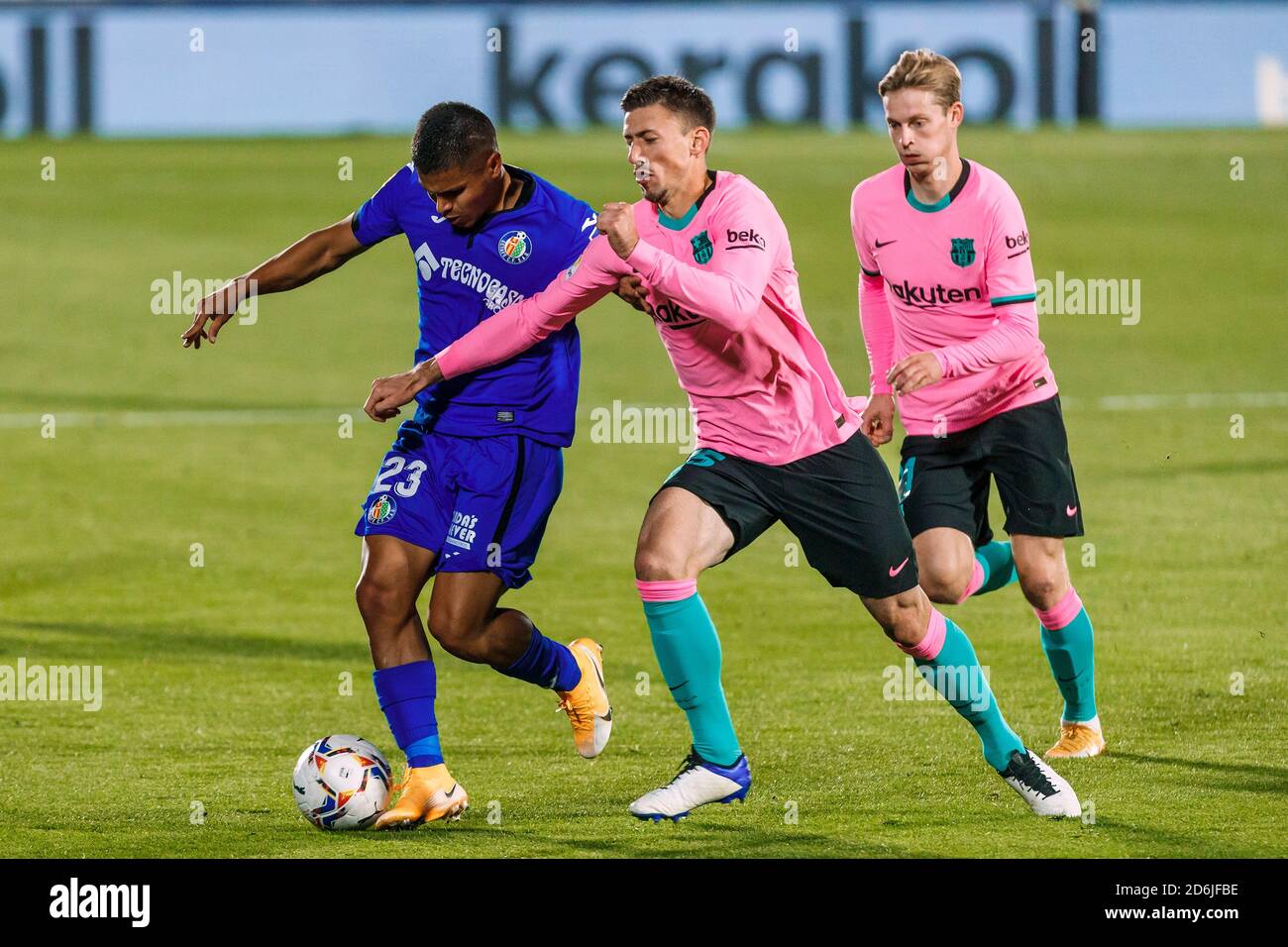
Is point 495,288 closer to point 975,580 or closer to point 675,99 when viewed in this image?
point 675,99

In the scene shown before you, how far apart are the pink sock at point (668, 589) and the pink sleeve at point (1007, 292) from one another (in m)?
1.18

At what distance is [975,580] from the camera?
764 cm

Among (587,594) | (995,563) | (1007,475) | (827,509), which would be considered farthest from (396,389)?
(587,594)

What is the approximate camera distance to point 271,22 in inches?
1325

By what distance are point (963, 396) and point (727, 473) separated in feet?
4.38

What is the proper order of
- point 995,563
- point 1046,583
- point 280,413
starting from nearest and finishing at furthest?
point 1046,583, point 995,563, point 280,413

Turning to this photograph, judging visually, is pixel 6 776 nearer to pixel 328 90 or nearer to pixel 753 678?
pixel 753 678

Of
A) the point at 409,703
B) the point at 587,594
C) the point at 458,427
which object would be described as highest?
the point at 458,427

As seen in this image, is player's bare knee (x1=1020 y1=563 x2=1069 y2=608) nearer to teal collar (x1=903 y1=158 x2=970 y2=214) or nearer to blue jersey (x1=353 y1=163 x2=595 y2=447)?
teal collar (x1=903 y1=158 x2=970 y2=214)

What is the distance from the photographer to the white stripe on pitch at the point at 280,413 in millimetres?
17531

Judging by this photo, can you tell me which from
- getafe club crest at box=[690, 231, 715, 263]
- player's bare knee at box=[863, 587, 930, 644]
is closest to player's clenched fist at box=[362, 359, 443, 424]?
getafe club crest at box=[690, 231, 715, 263]

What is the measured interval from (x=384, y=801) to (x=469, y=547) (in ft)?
2.91
